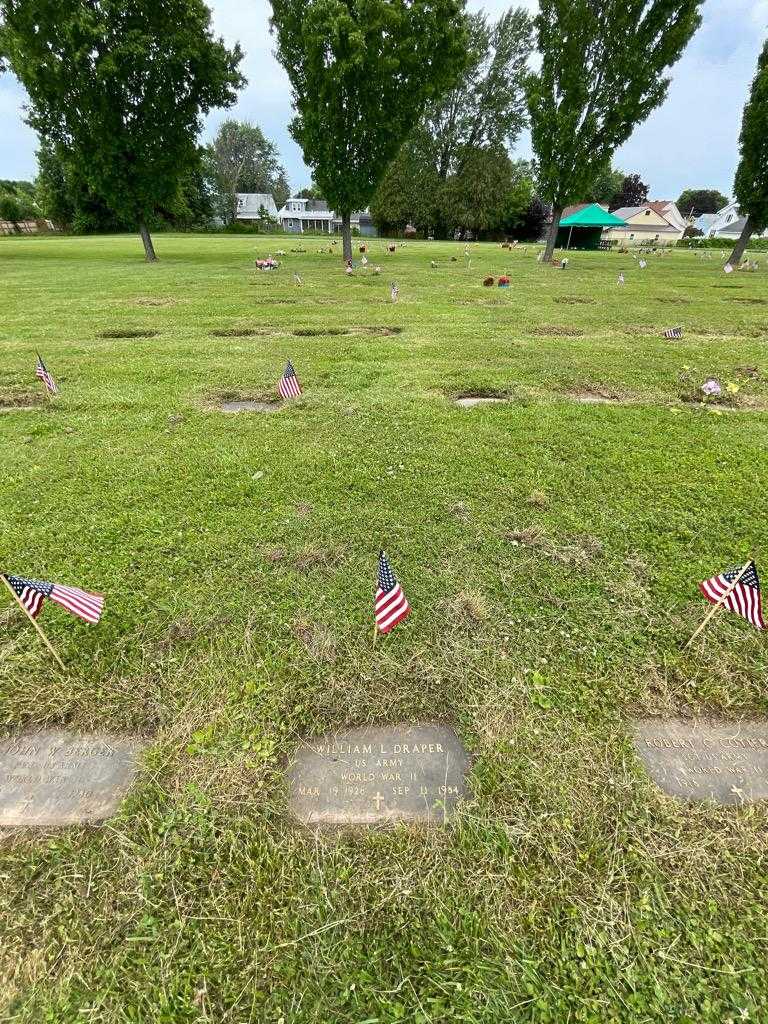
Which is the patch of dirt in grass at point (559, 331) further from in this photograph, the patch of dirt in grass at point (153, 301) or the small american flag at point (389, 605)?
the patch of dirt in grass at point (153, 301)

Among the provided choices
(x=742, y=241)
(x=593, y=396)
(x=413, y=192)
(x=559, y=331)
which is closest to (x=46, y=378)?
(x=593, y=396)

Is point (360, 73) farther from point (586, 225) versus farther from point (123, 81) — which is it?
point (586, 225)

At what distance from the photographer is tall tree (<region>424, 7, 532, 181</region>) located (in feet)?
118

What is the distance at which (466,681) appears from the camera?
2.21 m

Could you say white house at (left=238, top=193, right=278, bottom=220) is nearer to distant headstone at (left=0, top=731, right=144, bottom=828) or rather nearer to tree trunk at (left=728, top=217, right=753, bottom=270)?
tree trunk at (left=728, top=217, right=753, bottom=270)

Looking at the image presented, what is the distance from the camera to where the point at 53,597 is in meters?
2.05

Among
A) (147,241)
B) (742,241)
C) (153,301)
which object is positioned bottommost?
(153,301)

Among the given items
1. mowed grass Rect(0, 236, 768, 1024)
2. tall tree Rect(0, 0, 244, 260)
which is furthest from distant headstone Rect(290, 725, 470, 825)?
tall tree Rect(0, 0, 244, 260)

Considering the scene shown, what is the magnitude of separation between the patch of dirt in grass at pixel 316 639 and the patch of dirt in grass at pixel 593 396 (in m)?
4.09

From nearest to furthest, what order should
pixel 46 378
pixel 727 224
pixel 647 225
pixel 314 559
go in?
pixel 314 559 < pixel 46 378 < pixel 647 225 < pixel 727 224

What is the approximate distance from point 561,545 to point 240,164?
81.6 meters

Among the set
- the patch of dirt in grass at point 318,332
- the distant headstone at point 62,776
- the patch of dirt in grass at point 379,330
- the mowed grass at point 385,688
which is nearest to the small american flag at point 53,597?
the mowed grass at point 385,688

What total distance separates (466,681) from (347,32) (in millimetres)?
16942

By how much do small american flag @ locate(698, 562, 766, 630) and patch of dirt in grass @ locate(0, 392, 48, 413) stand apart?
6.13 metres
